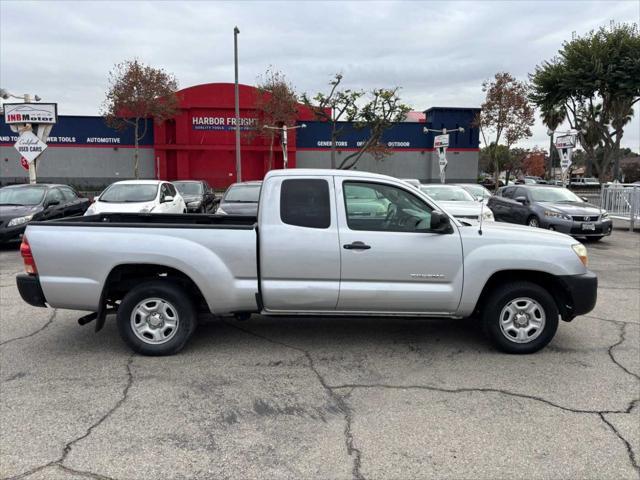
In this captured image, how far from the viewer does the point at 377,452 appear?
3.29m

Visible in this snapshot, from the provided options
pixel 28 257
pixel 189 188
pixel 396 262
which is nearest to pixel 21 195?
pixel 189 188

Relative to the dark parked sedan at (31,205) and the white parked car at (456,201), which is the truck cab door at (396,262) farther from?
the dark parked sedan at (31,205)

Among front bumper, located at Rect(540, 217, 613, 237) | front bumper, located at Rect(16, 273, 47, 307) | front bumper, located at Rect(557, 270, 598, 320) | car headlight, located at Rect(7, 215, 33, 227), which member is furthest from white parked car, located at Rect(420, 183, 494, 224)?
car headlight, located at Rect(7, 215, 33, 227)

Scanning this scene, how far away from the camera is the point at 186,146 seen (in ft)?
125

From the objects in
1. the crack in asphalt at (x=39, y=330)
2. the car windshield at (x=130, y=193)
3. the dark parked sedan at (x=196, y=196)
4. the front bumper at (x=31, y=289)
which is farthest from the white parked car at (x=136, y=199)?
the front bumper at (x=31, y=289)

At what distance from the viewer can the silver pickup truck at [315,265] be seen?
15.5 feet

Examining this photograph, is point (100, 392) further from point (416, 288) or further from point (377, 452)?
point (416, 288)

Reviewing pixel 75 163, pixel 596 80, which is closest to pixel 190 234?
pixel 596 80

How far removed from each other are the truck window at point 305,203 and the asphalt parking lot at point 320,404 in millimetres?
1345

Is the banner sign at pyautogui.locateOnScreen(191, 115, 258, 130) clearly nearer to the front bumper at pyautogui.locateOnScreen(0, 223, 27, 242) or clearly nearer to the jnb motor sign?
the jnb motor sign

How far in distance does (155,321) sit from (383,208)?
248 cm

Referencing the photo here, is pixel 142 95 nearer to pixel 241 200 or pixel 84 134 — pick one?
pixel 84 134

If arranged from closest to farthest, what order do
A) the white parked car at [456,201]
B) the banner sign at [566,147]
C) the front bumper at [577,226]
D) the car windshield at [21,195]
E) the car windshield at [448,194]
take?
the white parked car at [456,201]
the car windshield at [21,195]
the front bumper at [577,226]
the car windshield at [448,194]
the banner sign at [566,147]

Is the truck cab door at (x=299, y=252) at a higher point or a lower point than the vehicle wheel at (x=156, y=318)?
higher
